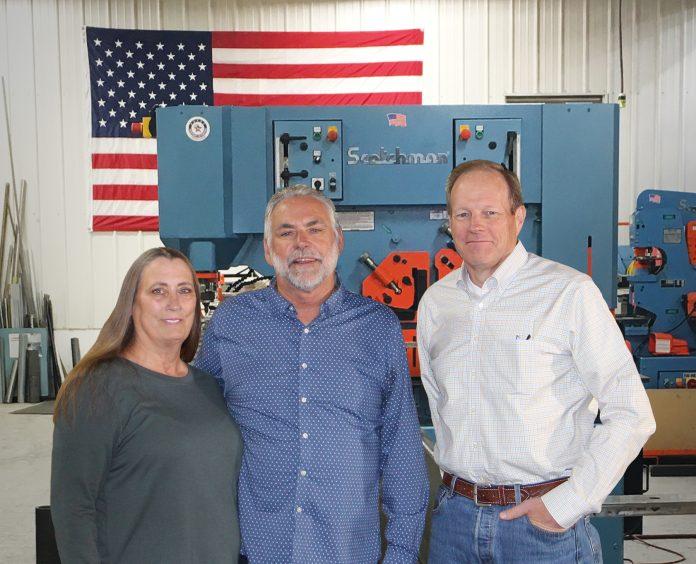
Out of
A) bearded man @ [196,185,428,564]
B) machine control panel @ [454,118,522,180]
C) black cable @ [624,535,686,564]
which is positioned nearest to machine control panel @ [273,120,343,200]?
machine control panel @ [454,118,522,180]

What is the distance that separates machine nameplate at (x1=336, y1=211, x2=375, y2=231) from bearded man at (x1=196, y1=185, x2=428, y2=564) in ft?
4.38

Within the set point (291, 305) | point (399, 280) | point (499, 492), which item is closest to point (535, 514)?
point (499, 492)

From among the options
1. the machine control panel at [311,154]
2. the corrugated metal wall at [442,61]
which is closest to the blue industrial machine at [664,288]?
the corrugated metal wall at [442,61]

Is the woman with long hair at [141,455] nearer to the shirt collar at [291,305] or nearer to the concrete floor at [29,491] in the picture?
the shirt collar at [291,305]

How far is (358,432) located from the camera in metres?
1.50

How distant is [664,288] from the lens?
5238 mm

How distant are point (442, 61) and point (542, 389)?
6.10m

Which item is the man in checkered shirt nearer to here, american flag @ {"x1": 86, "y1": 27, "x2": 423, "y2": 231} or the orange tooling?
the orange tooling

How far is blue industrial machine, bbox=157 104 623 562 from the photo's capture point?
2.87 m

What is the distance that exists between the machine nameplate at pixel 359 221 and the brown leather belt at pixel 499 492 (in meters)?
1.67

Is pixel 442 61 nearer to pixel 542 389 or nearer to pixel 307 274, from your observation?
pixel 307 274

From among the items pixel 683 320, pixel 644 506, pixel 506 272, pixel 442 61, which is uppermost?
pixel 442 61

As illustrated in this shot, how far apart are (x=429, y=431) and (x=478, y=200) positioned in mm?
1599

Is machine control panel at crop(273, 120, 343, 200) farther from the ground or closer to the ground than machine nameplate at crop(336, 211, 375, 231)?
farther from the ground
